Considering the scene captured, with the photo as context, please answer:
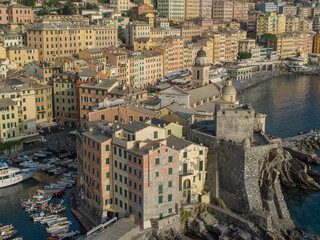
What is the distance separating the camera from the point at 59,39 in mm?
84062

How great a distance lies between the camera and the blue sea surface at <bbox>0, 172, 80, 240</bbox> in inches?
1654

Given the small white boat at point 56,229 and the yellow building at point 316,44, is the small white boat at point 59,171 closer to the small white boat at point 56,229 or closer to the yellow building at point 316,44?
the small white boat at point 56,229

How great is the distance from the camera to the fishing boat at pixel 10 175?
50994 mm

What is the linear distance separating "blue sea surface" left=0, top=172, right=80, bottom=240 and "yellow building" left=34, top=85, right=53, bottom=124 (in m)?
14.8

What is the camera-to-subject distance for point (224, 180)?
42719 mm

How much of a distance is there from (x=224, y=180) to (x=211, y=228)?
477 cm

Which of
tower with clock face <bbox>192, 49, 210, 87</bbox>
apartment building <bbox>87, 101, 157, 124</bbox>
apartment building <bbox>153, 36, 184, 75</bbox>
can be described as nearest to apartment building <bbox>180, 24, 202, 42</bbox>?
apartment building <bbox>153, 36, 184, 75</bbox>

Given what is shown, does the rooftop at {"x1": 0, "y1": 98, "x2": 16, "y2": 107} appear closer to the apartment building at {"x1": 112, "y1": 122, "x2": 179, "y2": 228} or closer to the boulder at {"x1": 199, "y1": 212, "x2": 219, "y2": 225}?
the apartment building at {"x1": 112, "y1": 122, "x2": 179, "y2": 228}

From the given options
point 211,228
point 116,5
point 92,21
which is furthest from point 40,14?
point 211,228

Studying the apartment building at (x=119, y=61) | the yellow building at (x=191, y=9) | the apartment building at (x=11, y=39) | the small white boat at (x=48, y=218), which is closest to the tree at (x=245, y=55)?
the yellow building at (x=191, y=9)

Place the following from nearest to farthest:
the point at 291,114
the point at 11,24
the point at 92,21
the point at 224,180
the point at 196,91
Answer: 1. the point at 224,180
2. the point at 196,91
3. the point at 291,114
4. the point at 11,24
5. the point at 92,21

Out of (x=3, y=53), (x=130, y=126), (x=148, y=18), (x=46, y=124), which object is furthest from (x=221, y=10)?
(x=130, y=126)

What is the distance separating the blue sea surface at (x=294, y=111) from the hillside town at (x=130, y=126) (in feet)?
12.9

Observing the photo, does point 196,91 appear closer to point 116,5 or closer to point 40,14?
point 40,14
